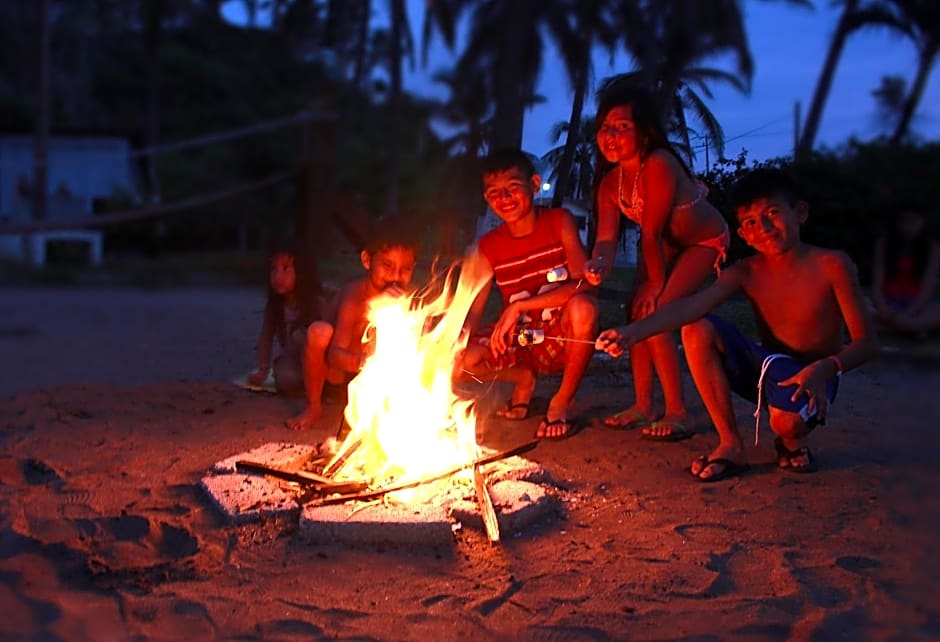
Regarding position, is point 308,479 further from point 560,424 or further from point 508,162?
point 508,162

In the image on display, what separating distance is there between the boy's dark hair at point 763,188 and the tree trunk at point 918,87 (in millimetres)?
Result: 444

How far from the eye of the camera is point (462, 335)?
4035 millimetres

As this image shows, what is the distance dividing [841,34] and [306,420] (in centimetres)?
292

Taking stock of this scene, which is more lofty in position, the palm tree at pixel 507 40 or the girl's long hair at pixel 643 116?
the palm tree at pixel 507 40

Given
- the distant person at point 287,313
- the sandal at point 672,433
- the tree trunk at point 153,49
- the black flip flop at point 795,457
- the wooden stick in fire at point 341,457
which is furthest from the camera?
the tree trunk at point 153,49

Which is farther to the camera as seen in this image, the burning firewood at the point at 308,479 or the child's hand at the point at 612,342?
the burning firewood at the point at 308,479

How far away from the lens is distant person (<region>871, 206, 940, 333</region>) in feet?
11.5

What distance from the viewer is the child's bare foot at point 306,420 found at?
4172mm

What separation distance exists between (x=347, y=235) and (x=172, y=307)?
3.95 m

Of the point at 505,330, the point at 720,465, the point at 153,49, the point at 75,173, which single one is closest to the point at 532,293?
the point at 505,330

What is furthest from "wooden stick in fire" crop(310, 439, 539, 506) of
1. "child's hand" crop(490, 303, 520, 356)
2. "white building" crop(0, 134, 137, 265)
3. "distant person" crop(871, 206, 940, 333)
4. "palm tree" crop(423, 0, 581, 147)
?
"white building" crop(0, 134, 137, 265)

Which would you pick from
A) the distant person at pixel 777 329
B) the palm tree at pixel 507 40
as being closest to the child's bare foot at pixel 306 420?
the distant person at pixel 777 329

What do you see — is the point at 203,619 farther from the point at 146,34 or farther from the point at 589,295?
the point at 146,34

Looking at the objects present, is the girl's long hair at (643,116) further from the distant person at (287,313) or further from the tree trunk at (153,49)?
the tree trunk at (153,49)
